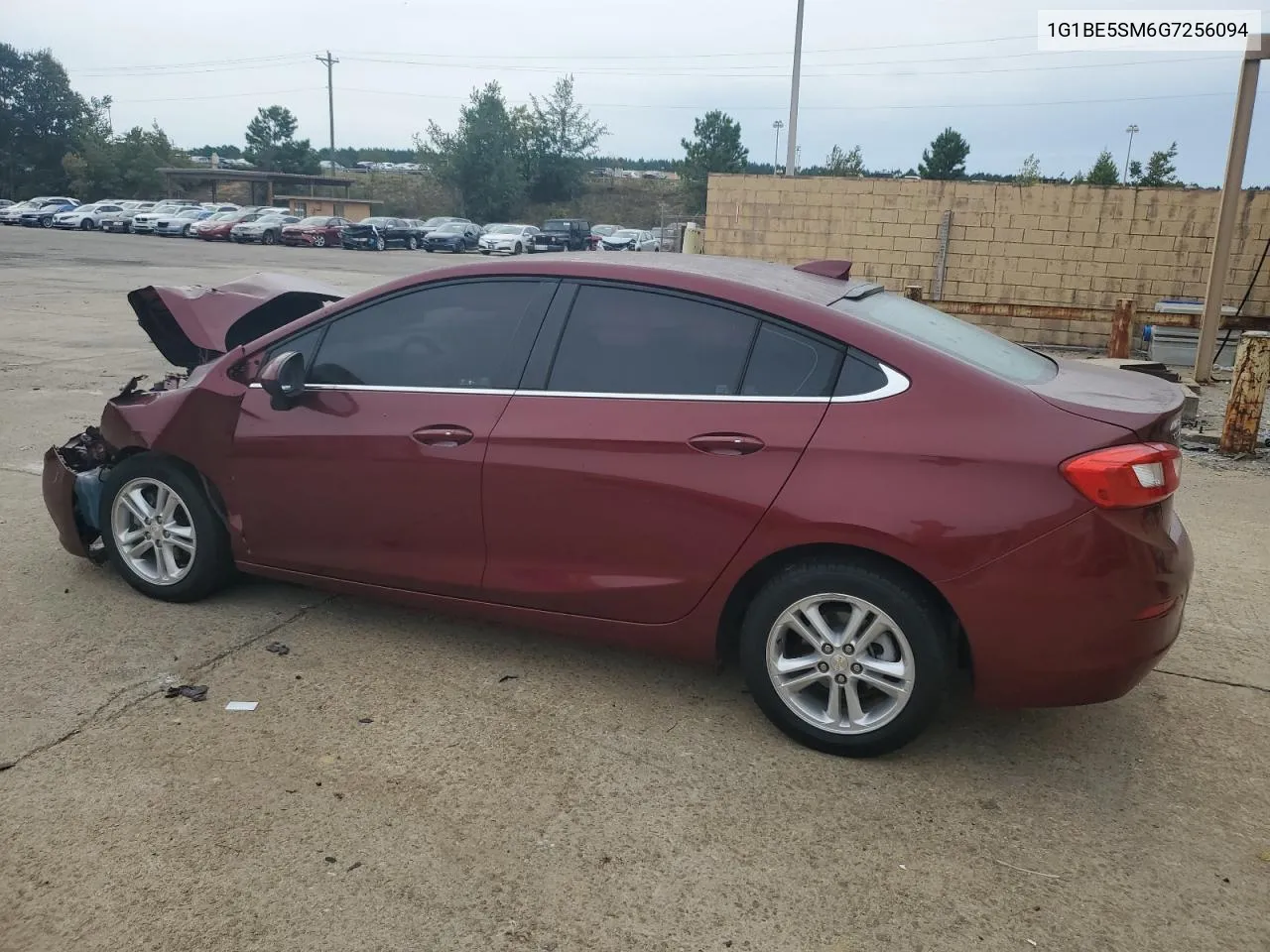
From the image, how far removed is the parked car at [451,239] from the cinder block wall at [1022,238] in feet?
90.2

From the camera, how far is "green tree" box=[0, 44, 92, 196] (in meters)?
73.8

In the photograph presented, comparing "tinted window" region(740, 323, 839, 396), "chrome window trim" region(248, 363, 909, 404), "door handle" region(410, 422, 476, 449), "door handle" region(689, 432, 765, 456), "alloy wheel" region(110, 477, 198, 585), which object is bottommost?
"alloy wheel" region(110, 477, 198, 585)

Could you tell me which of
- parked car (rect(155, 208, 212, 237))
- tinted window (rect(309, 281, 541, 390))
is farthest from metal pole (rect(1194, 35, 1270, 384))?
parked car (rect(155, 208, 212, 237))

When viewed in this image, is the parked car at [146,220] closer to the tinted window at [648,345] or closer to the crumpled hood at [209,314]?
the crumpled hood at [209,314]

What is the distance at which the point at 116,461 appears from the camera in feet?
15.3

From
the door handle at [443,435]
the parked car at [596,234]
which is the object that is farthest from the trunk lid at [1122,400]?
the parked car at [596,234]

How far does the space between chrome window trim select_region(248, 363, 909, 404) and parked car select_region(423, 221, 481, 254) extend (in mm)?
40063

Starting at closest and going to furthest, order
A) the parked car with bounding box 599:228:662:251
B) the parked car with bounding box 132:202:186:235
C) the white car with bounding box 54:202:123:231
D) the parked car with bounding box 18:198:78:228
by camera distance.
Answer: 1. the parked car with bounding box 599:228:662:251
2. the parked car with bounding box 132:202:186:235
3. the white car with bounding box 54:202:123:231
4. the parked car with bounding box 18:198:78:228

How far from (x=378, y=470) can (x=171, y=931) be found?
1815 mm

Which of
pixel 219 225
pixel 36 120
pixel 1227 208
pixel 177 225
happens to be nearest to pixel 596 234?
pixel 219 225

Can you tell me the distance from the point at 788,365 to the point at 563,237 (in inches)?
1675

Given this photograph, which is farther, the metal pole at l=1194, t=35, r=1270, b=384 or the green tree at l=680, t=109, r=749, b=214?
the green tree at l=680, t=109, r=749, b=214

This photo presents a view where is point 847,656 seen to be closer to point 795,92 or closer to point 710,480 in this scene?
point 710,480

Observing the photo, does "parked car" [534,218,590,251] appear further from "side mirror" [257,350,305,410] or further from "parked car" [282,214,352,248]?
"side mirror" [257,350,305,410]
